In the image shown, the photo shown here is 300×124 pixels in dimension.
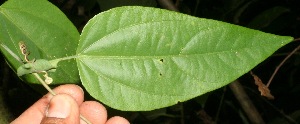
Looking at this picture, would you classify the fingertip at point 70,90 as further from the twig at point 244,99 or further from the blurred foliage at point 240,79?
the twig at point 244,99

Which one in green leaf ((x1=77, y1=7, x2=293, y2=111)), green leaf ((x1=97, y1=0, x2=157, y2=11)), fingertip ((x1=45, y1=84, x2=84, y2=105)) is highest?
green leaf ((x1=77, y1=7, x2=293, y2=111))

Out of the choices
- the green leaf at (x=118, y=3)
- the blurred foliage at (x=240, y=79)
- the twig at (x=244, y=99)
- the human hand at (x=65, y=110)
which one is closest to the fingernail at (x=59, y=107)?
the human hand at (x=65, y=110)

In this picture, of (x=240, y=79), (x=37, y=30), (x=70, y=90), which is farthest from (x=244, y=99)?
(x=240, y=79)

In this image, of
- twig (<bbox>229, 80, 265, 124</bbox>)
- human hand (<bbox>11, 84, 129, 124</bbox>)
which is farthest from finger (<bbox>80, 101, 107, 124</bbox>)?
twig (<bbox>229, 80, 265, 124</bbox>)

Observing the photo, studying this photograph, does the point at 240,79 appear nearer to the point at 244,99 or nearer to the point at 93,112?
the point at 244,99

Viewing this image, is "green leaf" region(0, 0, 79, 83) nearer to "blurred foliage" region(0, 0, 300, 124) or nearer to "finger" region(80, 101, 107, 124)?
"finger" region(80, 101, 107, 124)

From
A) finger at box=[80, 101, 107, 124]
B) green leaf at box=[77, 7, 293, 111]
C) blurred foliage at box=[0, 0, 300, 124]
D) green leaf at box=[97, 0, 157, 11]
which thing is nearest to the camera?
green leaf at box=[77, 7, 293, 111]
